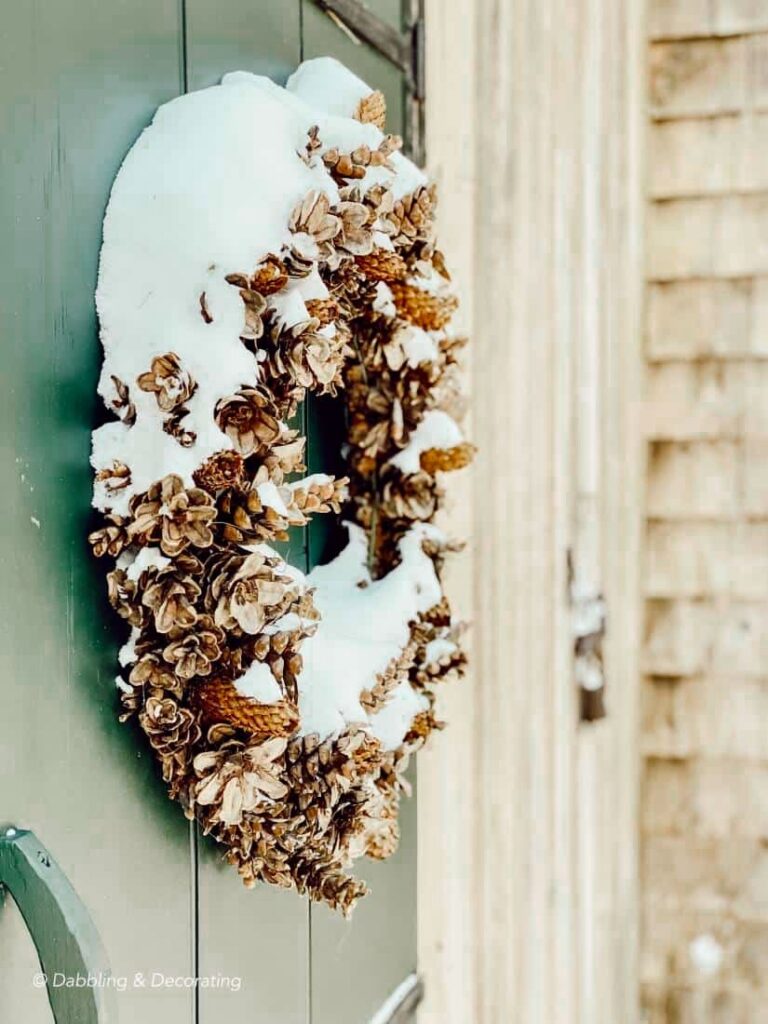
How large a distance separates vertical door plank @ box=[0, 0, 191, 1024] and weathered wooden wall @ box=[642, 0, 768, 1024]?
1.32 metres

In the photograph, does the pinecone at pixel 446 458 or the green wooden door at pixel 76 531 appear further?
the pinecone at pixel 446 458

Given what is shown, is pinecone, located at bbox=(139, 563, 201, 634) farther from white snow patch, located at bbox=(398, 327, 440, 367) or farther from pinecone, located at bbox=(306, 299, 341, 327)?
white snow patch, located at bbox=(398, 327, 440, 367)

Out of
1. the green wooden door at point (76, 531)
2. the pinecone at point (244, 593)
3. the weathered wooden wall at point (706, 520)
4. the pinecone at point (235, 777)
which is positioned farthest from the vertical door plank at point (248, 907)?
the weathered wooden wall at point (706, 520)

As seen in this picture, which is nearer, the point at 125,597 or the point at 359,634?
the point at 125,597

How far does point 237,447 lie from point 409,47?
645 millimetres

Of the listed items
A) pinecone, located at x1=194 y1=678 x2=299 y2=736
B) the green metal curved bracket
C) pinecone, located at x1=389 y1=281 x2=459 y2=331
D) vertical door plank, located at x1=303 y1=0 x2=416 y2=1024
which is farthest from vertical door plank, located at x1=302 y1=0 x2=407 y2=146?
the green metal curved bracket

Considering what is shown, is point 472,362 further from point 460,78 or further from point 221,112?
point 221,112

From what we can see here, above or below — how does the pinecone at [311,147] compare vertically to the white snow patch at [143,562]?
above

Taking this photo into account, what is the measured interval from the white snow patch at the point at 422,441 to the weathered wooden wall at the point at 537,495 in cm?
31

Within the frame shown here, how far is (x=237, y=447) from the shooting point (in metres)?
0.68

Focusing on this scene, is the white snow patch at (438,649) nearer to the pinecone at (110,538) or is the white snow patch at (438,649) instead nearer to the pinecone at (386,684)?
the pinecone at (386,684)

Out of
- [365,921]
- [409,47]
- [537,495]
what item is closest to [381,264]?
[409,47]

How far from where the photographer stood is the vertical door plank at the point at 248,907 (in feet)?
2.60

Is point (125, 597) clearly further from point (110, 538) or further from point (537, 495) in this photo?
point (537, 495)
